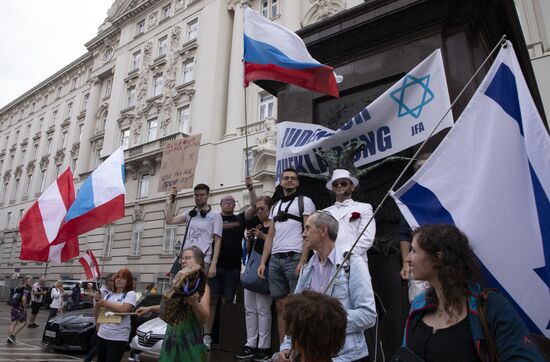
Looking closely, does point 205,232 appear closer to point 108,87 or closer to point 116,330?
point 116,330

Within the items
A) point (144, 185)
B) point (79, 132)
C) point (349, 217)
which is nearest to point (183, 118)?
point (144, 185)

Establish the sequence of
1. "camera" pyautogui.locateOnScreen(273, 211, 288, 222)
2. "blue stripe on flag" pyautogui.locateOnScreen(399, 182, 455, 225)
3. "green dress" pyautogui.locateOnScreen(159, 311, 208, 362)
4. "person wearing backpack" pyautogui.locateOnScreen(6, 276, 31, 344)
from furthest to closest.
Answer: "person wearing backpack" pyautogui.locateOnScreen(6, 276, 31, 344), "camera" pyautogui.locateOnScreen(273, 211, 288, 222), "green dress" pyautogui.locateOnScreen(159, 311, 208, 362), "blue stripe on flag" pyautogui.locateOnScreen(399, 182, 455, 225)

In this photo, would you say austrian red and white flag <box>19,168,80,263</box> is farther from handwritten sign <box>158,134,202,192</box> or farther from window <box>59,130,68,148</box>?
window <box>59,130,68,148</box>

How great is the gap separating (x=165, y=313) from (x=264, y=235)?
182 centimetres

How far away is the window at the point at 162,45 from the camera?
30188mm

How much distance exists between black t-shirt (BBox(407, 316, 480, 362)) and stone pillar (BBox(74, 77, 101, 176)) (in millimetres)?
35081

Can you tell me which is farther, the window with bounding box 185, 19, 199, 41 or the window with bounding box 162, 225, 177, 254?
the window with bounding box 185, 19, 199, 41

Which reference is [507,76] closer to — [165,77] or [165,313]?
[165,313]

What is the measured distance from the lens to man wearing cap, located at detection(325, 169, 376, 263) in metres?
3.15

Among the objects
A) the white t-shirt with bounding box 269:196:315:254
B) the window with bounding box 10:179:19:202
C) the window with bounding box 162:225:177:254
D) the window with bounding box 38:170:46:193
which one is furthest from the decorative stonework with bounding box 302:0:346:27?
the window with bounding box 10:179:19:202

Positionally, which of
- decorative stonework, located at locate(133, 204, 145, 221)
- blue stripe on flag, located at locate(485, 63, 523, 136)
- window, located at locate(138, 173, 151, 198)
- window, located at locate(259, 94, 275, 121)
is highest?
window, located at locate(259, 94, 275, 121)

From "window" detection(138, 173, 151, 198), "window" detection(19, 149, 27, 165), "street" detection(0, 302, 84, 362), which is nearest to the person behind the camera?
"street" detection(0, 302, 84, 362)

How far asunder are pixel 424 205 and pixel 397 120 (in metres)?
1.71

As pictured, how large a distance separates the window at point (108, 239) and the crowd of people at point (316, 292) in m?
24.9
